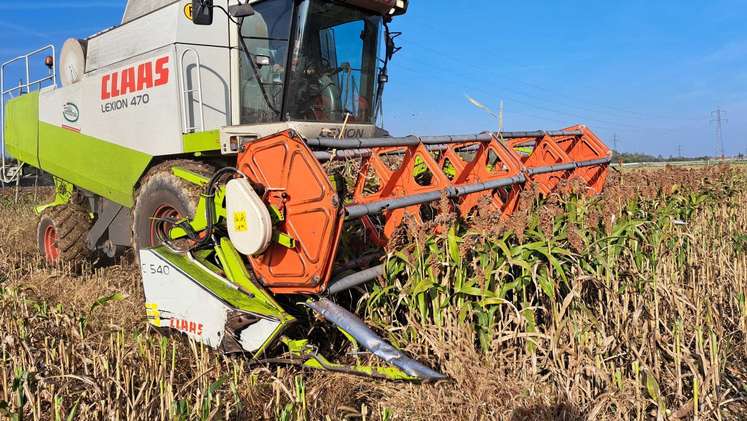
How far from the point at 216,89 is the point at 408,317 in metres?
2.39

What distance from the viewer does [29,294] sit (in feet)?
12.8

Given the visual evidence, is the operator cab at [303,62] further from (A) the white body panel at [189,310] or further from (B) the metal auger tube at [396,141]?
(A) the white body panel at [189,310]

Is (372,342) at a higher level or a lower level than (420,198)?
lower

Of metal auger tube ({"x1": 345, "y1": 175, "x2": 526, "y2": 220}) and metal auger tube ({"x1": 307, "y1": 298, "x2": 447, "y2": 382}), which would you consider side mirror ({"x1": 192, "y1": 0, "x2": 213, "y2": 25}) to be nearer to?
metal auger tube ({"x1": 345, "y1": 175, "x2": 526, "y2": 220})

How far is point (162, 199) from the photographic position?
3.61 meters

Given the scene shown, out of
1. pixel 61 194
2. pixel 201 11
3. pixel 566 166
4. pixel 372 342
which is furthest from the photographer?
pixel 61 194

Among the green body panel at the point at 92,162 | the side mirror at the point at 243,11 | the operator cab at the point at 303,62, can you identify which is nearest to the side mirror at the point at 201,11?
the operator cab at the point at 303,62

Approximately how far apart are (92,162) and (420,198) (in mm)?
3230

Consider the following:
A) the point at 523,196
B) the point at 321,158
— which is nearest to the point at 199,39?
the point at 321,158

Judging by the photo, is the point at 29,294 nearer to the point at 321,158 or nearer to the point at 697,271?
the point at 321,158

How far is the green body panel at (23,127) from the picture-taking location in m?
5.63

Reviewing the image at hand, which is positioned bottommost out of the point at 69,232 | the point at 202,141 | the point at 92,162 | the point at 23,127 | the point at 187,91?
the point at 69,232

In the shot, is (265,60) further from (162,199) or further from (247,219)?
(247,219)

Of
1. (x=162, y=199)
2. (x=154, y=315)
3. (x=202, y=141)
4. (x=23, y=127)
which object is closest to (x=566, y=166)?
(x=202, y=141)
